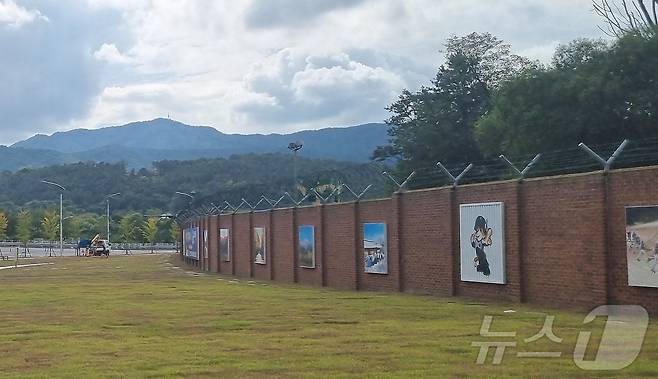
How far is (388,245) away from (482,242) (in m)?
6.51

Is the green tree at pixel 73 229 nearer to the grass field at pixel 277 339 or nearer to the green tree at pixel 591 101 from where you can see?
the green tree at pixel 591 101

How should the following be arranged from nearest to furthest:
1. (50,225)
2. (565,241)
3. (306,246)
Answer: (565,241), (306,246), (50,225)

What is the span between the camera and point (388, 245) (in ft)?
102

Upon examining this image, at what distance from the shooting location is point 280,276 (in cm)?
4284

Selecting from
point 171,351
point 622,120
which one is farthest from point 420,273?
point 622,120

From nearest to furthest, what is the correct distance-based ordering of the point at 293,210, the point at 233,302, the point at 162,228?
1. the point at 233,302
2. the point at 293,210
3. the point at 162,228

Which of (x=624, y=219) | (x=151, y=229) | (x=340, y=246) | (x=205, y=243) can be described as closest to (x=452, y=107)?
(x=205, y=243)

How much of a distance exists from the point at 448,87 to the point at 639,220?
173 feet

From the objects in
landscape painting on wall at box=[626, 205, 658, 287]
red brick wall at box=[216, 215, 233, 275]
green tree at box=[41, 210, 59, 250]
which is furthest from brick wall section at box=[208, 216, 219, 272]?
green tree at box=[41, 210, 59, 250]

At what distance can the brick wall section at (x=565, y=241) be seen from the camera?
67.1ft

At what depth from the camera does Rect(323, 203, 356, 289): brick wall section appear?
111 feet

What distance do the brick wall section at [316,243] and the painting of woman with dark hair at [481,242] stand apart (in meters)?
12.5

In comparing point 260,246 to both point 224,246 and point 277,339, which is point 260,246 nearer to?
point 224,246

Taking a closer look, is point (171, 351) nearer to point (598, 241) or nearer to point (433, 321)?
point (433, 321)
